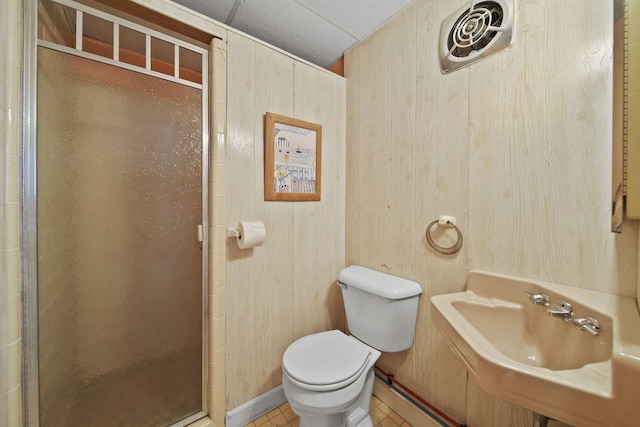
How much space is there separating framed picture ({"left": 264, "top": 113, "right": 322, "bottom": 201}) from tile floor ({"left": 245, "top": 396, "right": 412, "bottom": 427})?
1.28m

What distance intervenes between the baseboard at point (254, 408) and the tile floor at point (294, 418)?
0.08ft

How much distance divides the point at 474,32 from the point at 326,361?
1708mm

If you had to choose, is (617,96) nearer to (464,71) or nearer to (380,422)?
(464,71)

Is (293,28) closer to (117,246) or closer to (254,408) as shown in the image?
(117,246)

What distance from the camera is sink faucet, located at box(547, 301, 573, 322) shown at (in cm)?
75

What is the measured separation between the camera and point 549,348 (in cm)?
81

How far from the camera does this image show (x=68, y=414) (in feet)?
3.09

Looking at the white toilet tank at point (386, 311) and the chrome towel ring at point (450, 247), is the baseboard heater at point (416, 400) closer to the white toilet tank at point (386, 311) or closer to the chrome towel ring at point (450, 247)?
the white toilet tank at point (386, 311)

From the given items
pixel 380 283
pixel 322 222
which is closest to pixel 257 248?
pixel 322 222

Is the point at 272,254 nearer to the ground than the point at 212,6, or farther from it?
nearer to the ground

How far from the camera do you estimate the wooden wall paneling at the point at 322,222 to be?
155 centimetres

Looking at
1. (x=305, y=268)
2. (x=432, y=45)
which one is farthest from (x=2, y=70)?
(x=432, y=45)

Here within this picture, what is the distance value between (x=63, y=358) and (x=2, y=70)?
3.49 feet

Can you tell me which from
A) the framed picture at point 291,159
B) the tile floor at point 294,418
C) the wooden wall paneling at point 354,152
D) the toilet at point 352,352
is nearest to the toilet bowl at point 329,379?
the toilet at point 352,352
